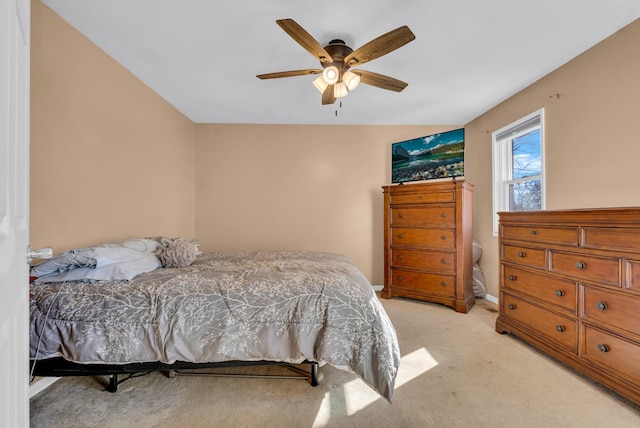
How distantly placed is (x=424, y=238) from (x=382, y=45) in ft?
7.33

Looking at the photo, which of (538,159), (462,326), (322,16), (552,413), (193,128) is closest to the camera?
(552,413)

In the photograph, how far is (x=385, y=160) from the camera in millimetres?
3980

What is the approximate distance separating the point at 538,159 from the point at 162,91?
4027 mm

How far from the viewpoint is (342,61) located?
6.51 feet

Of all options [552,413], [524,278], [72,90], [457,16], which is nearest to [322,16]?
[457,16]

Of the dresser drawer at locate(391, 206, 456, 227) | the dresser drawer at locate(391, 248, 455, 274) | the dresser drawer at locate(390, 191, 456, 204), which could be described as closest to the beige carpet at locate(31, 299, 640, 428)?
the dresser drawer at locate(391, 248, 455, 274)

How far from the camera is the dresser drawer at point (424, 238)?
3.14m

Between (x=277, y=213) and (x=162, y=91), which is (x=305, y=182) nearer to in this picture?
(x=277, y=213)

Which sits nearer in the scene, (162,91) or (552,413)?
(552,413)

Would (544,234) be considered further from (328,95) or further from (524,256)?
(328,95)

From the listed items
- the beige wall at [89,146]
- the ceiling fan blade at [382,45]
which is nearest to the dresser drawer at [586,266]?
the ceiling fan blade at [382,45]

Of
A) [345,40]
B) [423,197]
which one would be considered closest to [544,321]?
[423,197]

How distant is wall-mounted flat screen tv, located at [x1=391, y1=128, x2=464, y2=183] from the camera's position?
3.66 m
